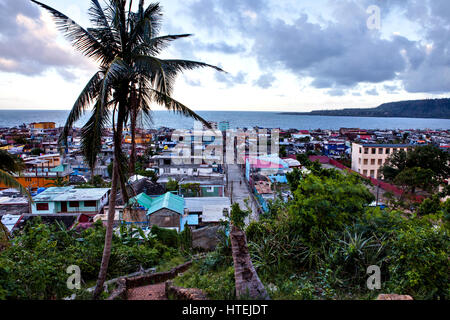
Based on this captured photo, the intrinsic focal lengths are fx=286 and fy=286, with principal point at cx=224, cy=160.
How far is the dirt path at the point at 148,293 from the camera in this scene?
640 cm

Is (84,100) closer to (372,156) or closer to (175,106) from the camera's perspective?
(175,106)

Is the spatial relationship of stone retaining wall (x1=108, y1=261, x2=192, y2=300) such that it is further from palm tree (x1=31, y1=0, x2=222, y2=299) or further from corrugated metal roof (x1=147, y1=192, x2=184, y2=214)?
corrugated metal roof (x1=147, y1=192, x2=184, y2=214)

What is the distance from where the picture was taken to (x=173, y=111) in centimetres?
549

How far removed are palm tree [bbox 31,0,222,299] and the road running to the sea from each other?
15.6 m

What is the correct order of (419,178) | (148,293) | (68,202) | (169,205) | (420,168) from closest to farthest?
Result: 1. (148,293)
2. (169,205)
3. (68,202)
4. (419,178)
5. (420,168)

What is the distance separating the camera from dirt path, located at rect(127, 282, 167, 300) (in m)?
6.40

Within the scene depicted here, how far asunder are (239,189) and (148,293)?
23.9 metres

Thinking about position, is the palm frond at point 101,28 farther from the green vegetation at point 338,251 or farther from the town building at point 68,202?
the town building at point 68,202

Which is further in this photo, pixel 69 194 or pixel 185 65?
pixel 69 194

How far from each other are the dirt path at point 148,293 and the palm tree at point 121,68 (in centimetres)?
100

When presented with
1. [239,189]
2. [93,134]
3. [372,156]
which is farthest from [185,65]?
[372,156]

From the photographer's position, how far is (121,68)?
454cm

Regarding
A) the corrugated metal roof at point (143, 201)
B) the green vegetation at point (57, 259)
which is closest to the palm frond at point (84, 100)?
the green vegetation at point (57, 259)
